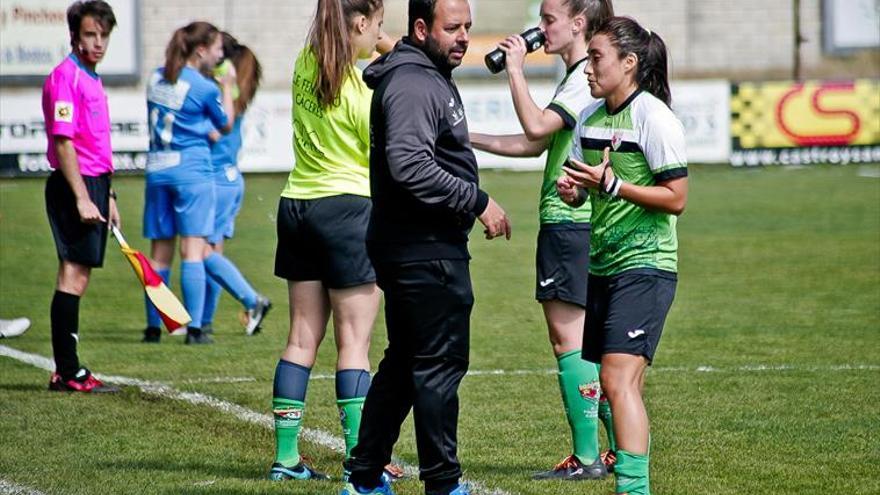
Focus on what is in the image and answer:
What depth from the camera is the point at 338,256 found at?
21.2ft

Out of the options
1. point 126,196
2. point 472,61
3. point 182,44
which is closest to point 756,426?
point 182,44

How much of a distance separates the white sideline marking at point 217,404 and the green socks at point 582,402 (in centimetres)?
52

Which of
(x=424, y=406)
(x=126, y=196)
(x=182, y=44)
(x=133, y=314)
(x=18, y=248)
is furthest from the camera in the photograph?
(x=126, y=196)

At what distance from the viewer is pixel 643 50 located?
5.84 m

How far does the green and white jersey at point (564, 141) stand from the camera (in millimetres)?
6719

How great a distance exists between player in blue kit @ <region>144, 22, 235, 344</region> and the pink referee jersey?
1.86 metres

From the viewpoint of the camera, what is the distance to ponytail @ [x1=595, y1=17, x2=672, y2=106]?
5809mm

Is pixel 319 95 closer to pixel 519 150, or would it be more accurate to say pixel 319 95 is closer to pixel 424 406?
pixel 519 150

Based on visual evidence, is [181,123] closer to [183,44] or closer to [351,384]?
[183,44]

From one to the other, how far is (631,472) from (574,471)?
3.56ft

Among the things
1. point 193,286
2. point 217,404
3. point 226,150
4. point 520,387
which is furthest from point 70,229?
point 226,150

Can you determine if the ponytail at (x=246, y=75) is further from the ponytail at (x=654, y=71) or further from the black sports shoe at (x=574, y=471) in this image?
the ponytail at (x=654, y=71)

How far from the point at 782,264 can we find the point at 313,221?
9.10 metres

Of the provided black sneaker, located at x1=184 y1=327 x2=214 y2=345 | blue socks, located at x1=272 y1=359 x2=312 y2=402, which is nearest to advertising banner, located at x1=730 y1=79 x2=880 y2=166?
black sneaker, located at x1=184 y1=327 x2=214 y2=345
